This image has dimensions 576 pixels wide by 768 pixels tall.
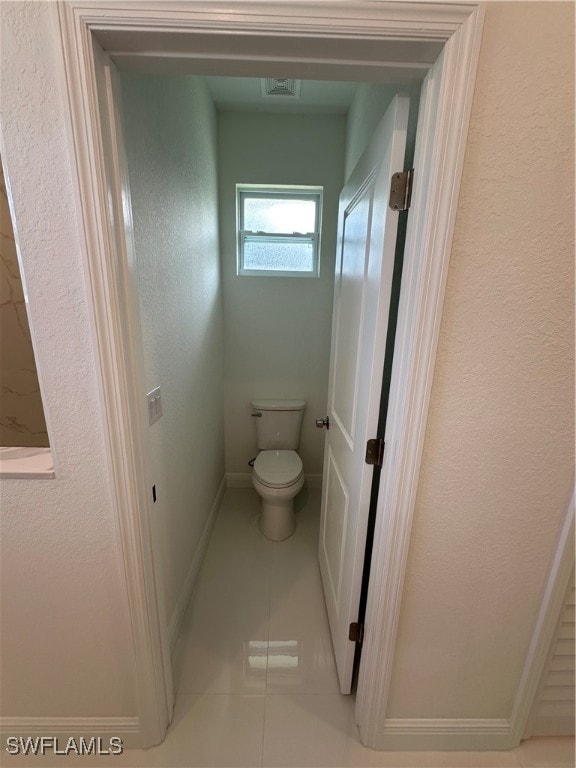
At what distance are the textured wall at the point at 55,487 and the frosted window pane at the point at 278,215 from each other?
5.27 ft

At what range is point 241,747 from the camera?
3.49 feet

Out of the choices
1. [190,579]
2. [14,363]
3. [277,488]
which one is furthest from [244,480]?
[14,363]

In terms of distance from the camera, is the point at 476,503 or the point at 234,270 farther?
the point at 234,270

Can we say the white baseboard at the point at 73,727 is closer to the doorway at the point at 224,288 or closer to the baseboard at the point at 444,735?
the doorway at the point at 224,288

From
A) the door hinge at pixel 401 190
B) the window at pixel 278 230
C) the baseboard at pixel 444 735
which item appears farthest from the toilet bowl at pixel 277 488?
the door hinge at pixel 401 190

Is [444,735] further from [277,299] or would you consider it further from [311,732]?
[277,299]

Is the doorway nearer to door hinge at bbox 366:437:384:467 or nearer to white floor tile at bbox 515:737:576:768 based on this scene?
door hinge at bbox 366:437:384:467

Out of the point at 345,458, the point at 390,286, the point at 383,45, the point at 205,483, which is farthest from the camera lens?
the point at 205,483

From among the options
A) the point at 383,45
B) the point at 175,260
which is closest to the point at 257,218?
the point at 175,260

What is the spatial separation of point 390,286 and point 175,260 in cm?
94

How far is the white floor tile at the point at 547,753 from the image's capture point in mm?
1045

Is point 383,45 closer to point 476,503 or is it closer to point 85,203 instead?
point 85,203

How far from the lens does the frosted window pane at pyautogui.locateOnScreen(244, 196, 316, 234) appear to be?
2.12 metres

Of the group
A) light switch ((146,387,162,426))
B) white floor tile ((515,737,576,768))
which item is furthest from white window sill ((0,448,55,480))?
Result: white floor tile ((515,737,576,768))
